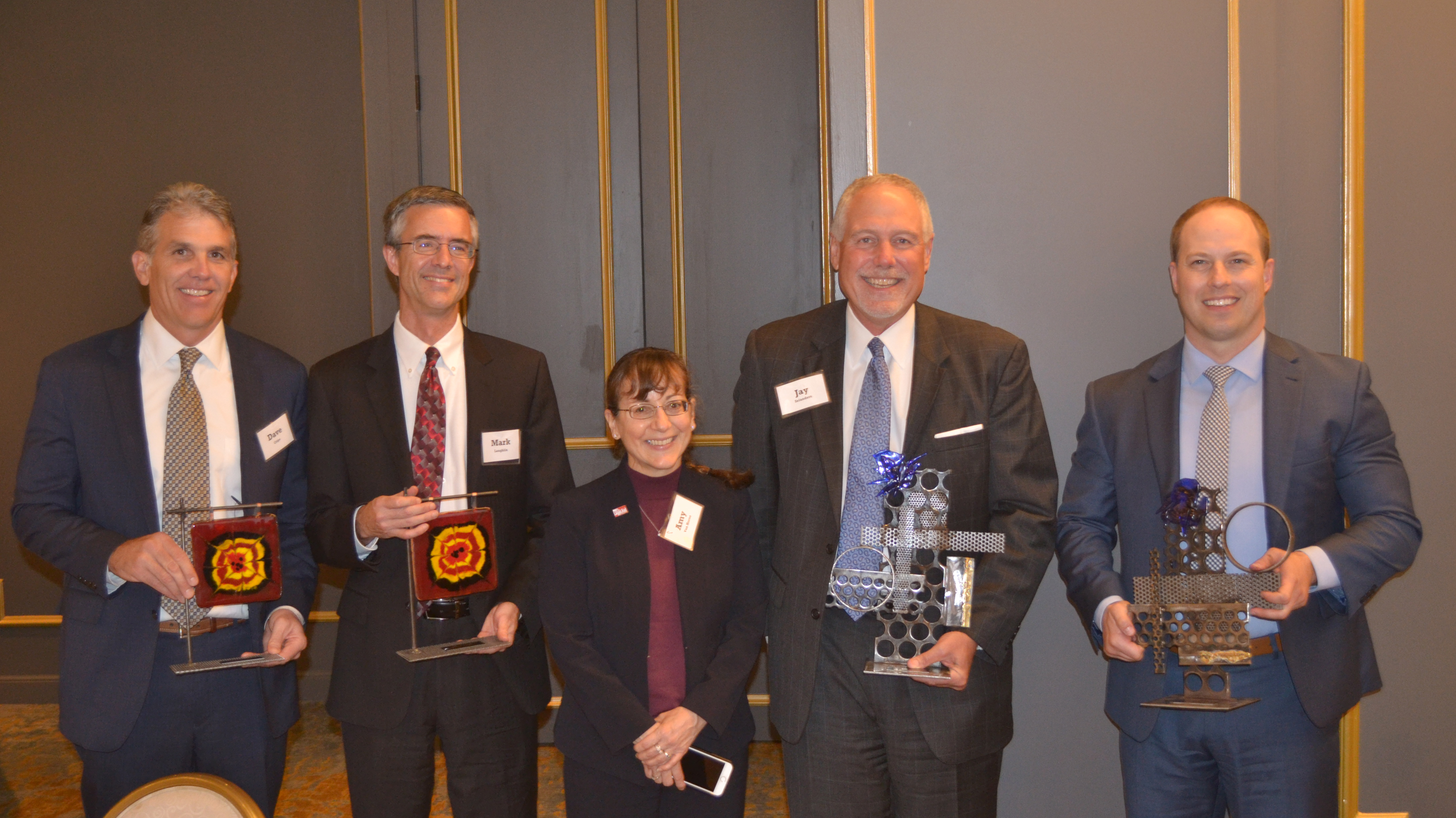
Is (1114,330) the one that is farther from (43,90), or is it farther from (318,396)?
(43,90)

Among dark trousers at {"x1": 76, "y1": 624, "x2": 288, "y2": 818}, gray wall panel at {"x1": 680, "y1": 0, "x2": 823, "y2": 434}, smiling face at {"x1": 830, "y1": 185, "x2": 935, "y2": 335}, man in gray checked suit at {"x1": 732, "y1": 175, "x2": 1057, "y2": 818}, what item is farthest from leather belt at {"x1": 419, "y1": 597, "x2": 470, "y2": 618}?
gray wall panel at {"x1": 680, "y1": 0, "x2": 823, "y2": 434}

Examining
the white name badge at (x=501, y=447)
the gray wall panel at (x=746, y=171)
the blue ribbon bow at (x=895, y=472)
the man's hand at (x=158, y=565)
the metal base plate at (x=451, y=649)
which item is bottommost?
the metal base plate at (x=451, y=649)

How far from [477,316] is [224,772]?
2729 millimetres

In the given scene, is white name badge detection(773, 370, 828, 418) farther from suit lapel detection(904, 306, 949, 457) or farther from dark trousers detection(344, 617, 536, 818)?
dark trousers detection(344, 617, 536, 818)

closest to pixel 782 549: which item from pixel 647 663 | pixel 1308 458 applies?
pixel 647 663

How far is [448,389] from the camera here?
254cm

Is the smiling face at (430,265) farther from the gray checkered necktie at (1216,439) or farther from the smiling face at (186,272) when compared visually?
the gray checkered necktie at (1216,439)

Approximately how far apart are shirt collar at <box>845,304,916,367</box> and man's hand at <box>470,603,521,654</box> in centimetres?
107

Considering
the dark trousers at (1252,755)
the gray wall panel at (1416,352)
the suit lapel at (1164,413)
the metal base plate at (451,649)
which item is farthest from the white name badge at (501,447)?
the gray wall panel at (1416,352)

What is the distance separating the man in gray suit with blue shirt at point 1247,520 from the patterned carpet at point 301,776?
6.63ft

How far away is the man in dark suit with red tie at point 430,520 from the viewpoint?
2.39m

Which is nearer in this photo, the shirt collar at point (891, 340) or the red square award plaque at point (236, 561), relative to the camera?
the red square award plaque at point (236, 561)

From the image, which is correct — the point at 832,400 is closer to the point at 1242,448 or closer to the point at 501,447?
the point at 501,447

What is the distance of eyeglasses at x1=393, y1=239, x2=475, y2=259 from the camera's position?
2.51 meters
